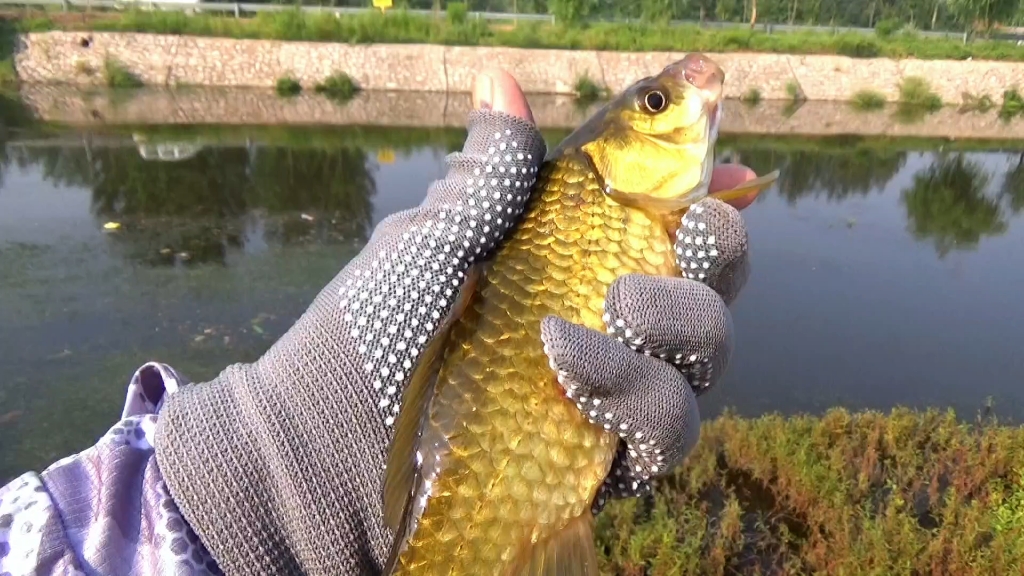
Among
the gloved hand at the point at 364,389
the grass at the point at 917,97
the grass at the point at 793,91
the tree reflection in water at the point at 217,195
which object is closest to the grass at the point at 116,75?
the tree reflection in water at the point at 217,195

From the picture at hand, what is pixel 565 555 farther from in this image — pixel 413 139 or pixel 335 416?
pixel 413 139

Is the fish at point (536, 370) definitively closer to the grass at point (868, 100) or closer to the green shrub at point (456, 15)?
the green shrub at point (456, 15)

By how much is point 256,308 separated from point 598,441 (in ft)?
19.4

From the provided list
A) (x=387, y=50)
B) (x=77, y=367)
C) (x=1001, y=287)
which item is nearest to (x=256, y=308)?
(x=77, y=367)

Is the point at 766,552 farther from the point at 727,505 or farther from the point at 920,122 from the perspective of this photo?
the point at 920,122

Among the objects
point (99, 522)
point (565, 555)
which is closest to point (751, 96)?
point (565, 555)

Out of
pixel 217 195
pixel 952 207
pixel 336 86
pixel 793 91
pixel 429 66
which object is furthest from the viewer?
pixel 793 91

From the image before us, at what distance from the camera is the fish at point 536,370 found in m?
1.42

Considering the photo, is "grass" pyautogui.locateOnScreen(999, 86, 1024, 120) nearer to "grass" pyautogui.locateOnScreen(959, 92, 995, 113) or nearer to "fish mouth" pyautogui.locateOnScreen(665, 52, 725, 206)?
"grass" pyautogui.locateOnScreen(959, 92, 995, 113)

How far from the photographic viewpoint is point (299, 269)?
773 centimetres

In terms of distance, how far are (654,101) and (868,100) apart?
78.4ft

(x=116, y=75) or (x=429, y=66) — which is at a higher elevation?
(x=429, y=66)

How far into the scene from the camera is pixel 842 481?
4.41 meters

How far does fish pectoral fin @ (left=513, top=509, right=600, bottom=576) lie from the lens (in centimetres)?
146
